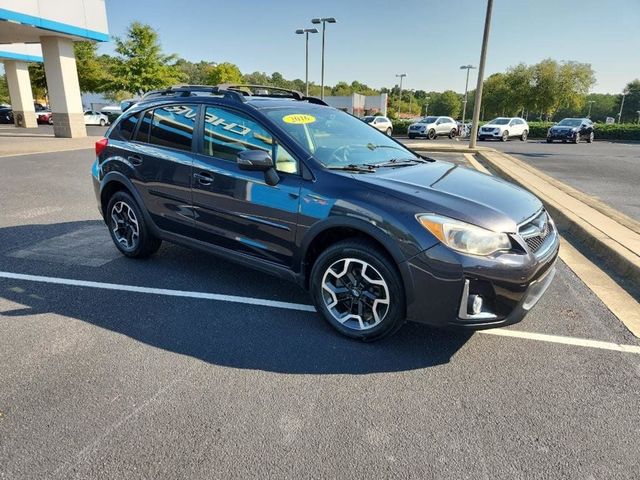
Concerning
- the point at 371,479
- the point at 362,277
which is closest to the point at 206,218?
the point at 362,277

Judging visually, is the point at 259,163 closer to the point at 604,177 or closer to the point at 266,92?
the point at 266,92

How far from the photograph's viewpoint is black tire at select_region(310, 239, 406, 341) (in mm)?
2977

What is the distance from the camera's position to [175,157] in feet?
13.4

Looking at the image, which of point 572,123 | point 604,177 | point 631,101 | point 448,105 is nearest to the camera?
point 604,177

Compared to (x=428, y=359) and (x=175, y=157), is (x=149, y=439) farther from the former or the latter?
(x=175, y=157)

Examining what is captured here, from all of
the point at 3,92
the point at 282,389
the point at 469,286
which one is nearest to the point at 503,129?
the point at 469,286

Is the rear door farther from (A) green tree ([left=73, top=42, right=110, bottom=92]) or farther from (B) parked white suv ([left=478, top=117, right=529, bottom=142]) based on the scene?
(A) green tree ([left=73, top=42, right=110, bottom=92])

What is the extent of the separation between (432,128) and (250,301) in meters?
29.3

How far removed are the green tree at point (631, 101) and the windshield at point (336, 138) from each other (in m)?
118

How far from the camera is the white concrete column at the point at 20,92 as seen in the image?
92.8 feet

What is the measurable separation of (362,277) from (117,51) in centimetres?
3939

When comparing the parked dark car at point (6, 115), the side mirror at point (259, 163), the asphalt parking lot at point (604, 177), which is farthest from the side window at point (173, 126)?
the parked dark car at point (6, 115)

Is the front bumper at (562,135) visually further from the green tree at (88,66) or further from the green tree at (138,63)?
the green tree at (88,66)

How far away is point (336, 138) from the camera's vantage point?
12.9 feet
